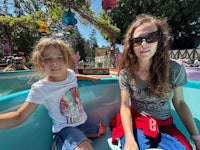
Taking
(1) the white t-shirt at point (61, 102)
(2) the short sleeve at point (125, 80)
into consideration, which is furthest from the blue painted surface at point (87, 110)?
(2) the short sleeve at point (125, 80)

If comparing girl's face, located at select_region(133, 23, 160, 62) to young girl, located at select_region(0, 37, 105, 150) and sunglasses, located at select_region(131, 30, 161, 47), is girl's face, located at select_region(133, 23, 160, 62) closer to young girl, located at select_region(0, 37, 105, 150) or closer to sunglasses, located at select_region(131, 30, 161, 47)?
sunglasses, located at select_region(131, 30, 161, 47)

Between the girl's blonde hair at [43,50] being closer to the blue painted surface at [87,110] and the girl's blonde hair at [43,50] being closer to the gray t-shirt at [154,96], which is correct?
the blue painted surface at [87,110]

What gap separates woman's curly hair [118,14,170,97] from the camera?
1523 millimetres

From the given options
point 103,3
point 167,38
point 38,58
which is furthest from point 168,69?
point 103,3

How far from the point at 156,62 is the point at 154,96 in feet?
0.89

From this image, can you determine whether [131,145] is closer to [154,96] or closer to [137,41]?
[154,96]

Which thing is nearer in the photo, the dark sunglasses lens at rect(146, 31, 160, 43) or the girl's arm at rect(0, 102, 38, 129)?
the girl's arm at rect(0, 102, 38, 129)

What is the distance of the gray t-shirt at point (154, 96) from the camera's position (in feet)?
5.09

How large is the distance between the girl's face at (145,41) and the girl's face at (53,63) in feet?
1.91

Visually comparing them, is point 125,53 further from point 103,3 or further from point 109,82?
point 103,3

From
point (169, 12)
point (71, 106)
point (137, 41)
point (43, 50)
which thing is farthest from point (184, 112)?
point (169, 12)

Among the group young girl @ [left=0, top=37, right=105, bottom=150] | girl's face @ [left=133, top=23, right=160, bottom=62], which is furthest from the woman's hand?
girl's face @ [left=133, top=23, right=160, bottom=62]

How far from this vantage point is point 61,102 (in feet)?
4.79

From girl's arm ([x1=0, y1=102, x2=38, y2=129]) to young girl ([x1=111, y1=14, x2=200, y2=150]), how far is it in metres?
0.69
